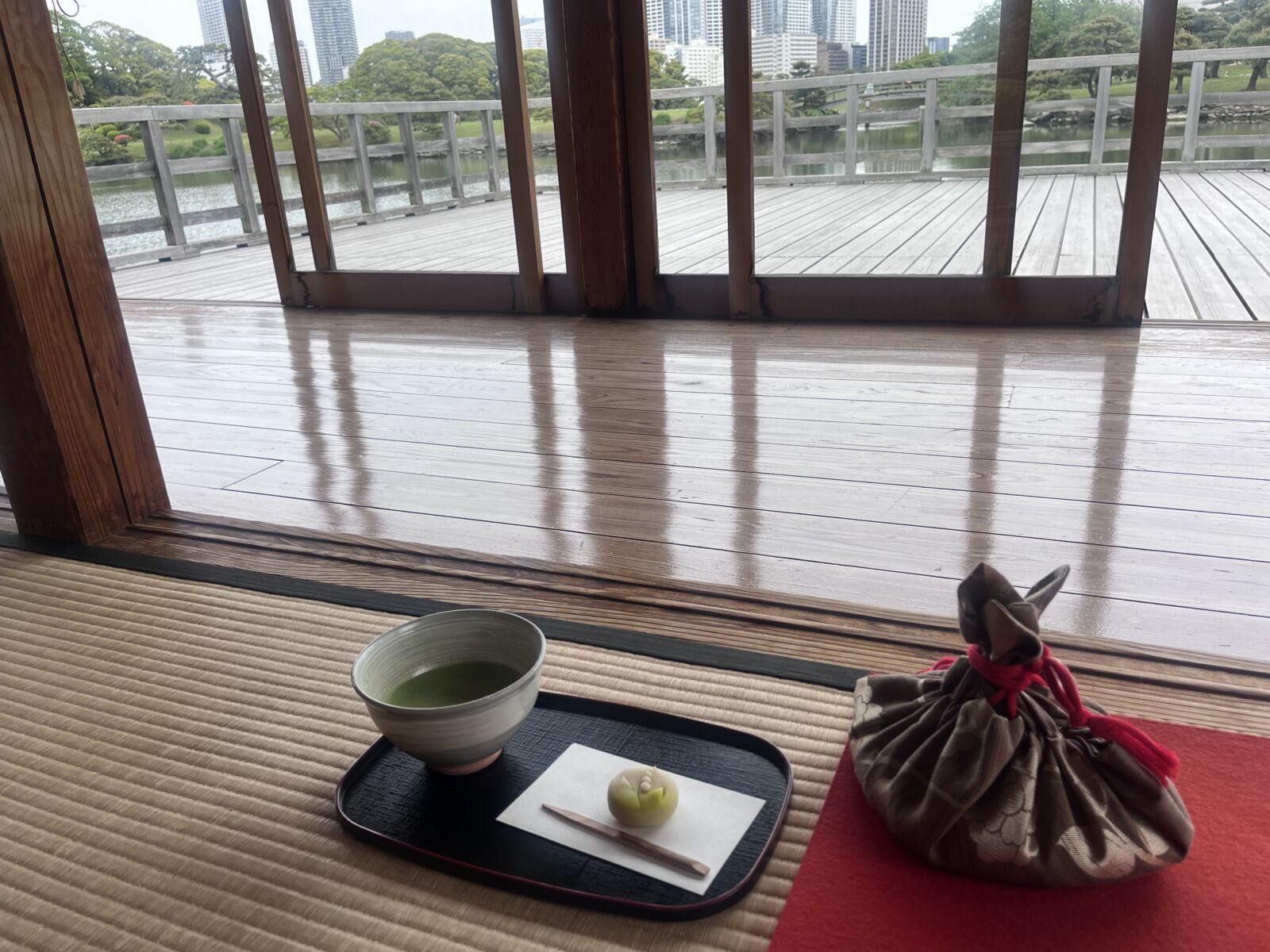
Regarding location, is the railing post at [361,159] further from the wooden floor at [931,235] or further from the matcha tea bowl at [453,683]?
the matcha tea bowl at [453,683]

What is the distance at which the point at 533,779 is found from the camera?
32.9 inches

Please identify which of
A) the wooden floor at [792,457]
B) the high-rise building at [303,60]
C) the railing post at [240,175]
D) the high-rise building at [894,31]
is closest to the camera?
the wooden floor at [792,457]

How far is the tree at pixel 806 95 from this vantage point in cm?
269

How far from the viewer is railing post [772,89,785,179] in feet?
8.95

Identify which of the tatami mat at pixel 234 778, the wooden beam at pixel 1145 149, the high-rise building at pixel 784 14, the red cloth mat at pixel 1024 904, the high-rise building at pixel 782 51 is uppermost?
the high-rise building at pixel 784 14

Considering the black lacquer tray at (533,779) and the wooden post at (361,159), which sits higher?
the wooden post at (361,159)

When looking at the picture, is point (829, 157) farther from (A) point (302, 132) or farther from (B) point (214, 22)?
(B) point (214, 22)

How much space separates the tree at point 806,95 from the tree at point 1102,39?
2.16ft

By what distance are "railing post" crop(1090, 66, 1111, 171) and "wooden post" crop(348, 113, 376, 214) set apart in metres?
2.36

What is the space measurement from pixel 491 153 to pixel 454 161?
0.20 m

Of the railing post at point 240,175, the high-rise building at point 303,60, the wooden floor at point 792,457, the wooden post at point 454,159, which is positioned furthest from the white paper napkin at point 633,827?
the railing post at point 240,175

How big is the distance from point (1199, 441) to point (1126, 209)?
39.0 inches

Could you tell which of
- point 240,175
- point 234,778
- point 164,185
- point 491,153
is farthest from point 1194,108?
point 164,185

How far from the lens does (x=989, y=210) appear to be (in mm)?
2562
